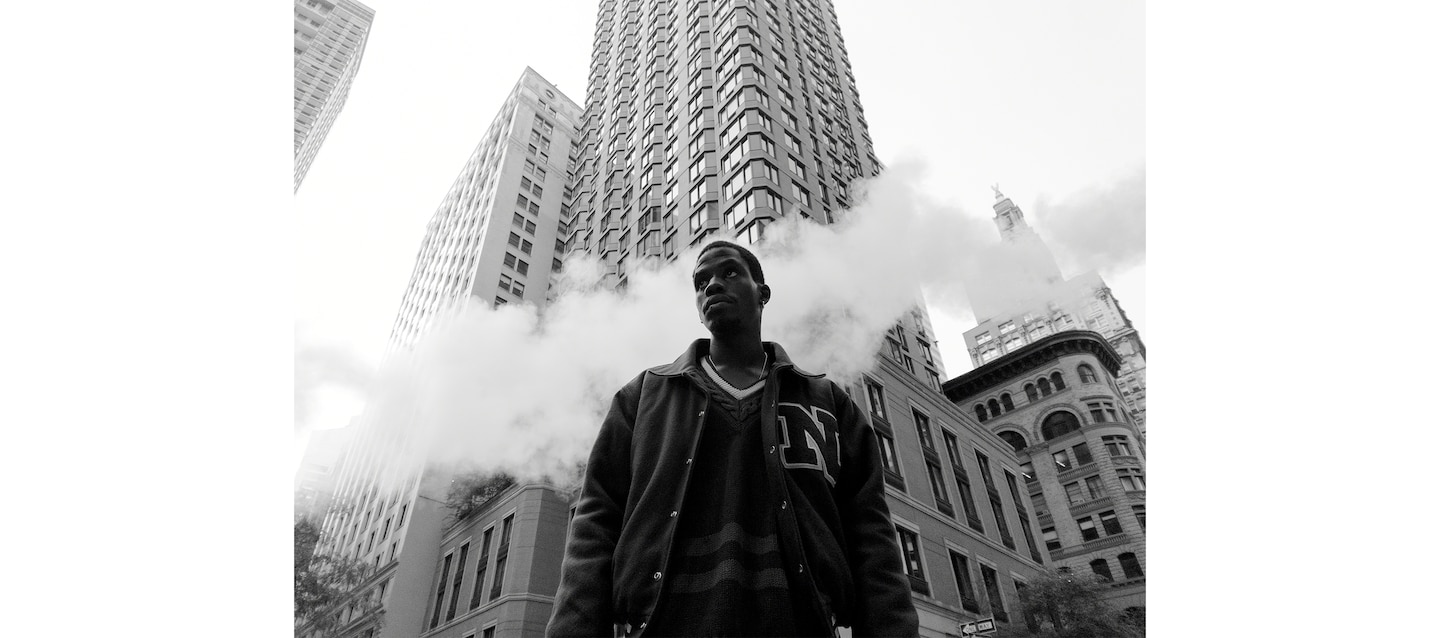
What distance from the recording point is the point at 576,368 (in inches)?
942

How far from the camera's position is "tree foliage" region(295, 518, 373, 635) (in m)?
22.7

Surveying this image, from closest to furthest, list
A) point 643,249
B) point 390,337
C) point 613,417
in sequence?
point 613,417, point 643,249, point 390,337

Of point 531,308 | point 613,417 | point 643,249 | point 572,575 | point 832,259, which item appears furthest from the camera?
point 531,308

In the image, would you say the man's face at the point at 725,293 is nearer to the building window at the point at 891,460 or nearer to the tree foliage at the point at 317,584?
the building window at the point at 891,460

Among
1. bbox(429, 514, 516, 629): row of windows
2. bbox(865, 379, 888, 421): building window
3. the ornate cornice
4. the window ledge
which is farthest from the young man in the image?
the ornate cornice

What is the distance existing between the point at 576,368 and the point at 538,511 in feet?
17.5

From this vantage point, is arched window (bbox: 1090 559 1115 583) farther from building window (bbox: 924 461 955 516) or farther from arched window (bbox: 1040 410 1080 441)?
building window (bbox: 924 461 955 516)

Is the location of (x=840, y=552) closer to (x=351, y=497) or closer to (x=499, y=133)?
(x=351, y=497)

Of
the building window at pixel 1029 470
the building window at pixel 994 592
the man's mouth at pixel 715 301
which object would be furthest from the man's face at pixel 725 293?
the building window at pixel 1029 470

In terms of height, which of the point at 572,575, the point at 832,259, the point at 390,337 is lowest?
the point at 572,575

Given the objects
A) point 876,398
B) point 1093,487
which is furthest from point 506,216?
point 1093,487

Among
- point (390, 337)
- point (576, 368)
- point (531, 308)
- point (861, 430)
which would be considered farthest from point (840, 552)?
point (390, 337)

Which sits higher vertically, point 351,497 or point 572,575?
point 351,497

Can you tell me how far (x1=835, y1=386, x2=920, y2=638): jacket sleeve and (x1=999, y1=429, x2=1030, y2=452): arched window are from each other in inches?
1613
